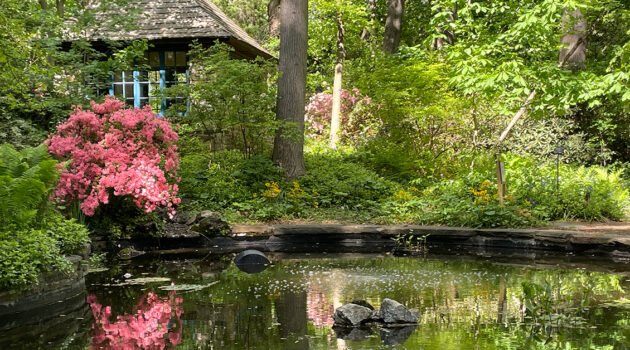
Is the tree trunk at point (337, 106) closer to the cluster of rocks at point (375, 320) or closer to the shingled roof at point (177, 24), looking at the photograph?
the shingled roof at point (177, 24)

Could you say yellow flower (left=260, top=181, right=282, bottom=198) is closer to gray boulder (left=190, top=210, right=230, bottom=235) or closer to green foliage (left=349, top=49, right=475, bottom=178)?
gray boulder (left=190, top=210, right=230, bottom=235)

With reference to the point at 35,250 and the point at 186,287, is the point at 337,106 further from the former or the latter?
the point at 35,250

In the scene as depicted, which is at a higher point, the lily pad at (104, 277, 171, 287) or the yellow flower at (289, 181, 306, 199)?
the yellow flower at (289, 181, 306, 199)

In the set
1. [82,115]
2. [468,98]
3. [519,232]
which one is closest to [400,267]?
[519,232]

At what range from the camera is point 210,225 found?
983 cm

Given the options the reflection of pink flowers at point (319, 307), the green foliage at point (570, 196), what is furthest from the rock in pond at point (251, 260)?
the green foliage at point (570, 196)

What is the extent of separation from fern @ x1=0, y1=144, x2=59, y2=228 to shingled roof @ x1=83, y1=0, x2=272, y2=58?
9.36 metres

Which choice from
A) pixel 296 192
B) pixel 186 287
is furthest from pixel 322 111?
pixel 186 287

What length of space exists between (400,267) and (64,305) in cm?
415

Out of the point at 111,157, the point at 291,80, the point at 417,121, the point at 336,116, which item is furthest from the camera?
the point at 336,116

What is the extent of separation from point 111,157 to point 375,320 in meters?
4.88

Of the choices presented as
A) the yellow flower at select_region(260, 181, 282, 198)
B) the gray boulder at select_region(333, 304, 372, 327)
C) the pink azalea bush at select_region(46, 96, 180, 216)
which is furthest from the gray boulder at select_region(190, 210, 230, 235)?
the gray boulder at select_region(333, 304, 372, 327)

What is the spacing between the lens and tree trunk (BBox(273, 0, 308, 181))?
40.0ft

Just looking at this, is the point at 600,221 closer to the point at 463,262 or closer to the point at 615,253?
the point at 615,253
